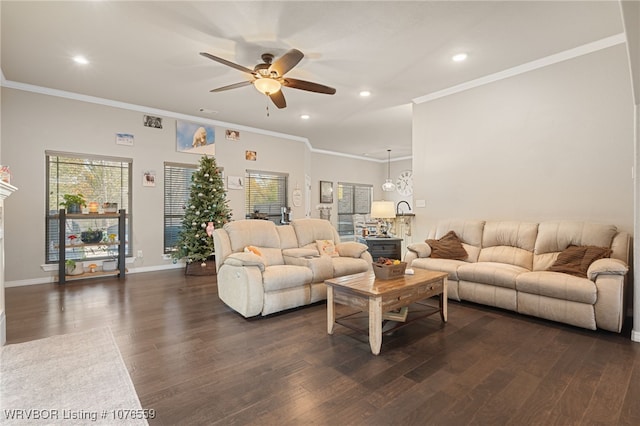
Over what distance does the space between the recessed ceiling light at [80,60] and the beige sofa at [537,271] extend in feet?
15.9

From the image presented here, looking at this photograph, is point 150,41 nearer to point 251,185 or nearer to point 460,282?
point 251,185

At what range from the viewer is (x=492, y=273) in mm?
3477

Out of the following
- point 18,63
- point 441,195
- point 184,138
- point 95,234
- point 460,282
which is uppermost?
point 18,63

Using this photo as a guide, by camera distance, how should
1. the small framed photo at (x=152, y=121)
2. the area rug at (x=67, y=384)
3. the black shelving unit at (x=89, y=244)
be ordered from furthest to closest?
the small framed photo at (x=152, y=121), the black shelving unit at (x=89, y=244), the area rug at (x=67, y=384)

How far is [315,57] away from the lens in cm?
381

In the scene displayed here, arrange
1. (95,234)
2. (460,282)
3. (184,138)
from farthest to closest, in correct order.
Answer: (184,138) → (95,234) → (460,282)

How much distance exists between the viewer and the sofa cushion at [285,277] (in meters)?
3.29

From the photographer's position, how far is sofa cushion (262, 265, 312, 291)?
3.29m

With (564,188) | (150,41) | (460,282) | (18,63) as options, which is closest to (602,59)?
(564,188)

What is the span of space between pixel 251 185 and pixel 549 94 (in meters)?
5.69

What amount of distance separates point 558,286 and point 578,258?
49 cm

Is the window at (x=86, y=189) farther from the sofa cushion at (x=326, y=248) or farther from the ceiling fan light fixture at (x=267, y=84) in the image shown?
the sofa cushion at (x=326, y=248)

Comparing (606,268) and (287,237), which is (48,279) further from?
(606,268)

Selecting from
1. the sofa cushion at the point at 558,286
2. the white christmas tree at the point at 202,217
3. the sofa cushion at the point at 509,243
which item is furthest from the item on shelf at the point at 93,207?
the sofa cushion at the point at 558,286
